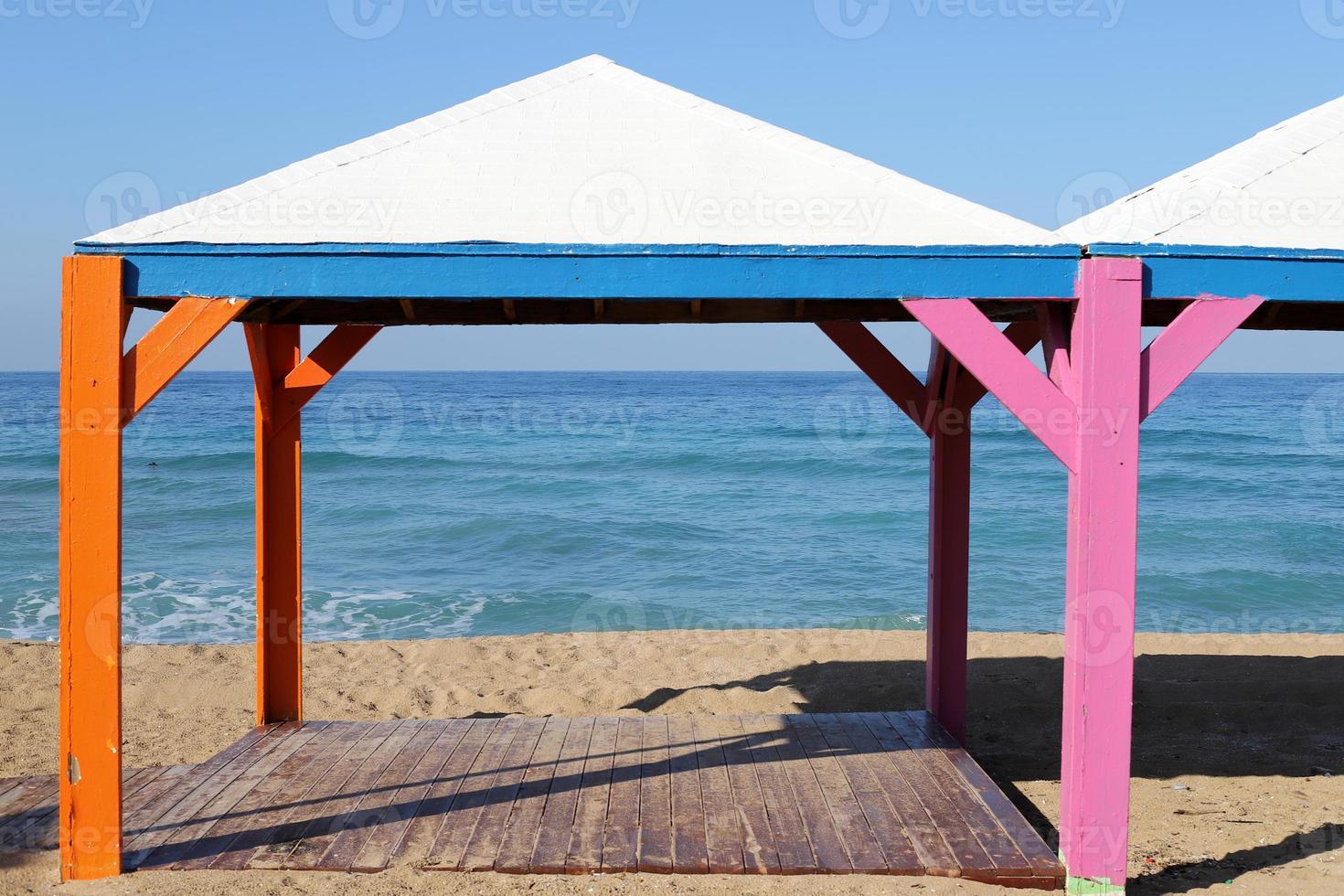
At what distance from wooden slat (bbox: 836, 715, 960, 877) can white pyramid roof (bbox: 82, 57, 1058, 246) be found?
8.00 ft

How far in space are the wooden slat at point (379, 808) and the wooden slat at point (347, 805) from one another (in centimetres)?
1

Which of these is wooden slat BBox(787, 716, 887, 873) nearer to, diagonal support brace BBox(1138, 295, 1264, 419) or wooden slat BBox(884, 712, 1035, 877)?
wooden slat BBox(884, 712, 1035, 877)

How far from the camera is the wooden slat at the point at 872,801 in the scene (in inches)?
175

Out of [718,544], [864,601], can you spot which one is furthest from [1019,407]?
[718,544]

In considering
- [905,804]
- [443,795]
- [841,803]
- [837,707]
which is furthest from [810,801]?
[837,707]

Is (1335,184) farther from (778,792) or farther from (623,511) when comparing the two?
(623,511)

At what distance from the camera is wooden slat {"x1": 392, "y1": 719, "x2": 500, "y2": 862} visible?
4.57m

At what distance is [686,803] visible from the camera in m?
5.10

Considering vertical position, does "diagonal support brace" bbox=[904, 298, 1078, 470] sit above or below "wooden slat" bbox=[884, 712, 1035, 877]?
above

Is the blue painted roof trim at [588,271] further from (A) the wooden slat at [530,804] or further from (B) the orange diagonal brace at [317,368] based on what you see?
(A) the wooden slat at [530,804]

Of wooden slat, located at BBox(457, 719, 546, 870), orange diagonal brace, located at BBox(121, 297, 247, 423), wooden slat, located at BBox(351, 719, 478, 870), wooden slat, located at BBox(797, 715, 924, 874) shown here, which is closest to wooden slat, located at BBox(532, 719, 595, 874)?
wooden slat, located at BBox(457, 719, 546, 870)

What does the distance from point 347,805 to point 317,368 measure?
7.64 feet

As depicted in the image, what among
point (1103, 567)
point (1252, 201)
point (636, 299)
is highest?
point (1252, 201)

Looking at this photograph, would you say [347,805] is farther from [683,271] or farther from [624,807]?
[683,271]
